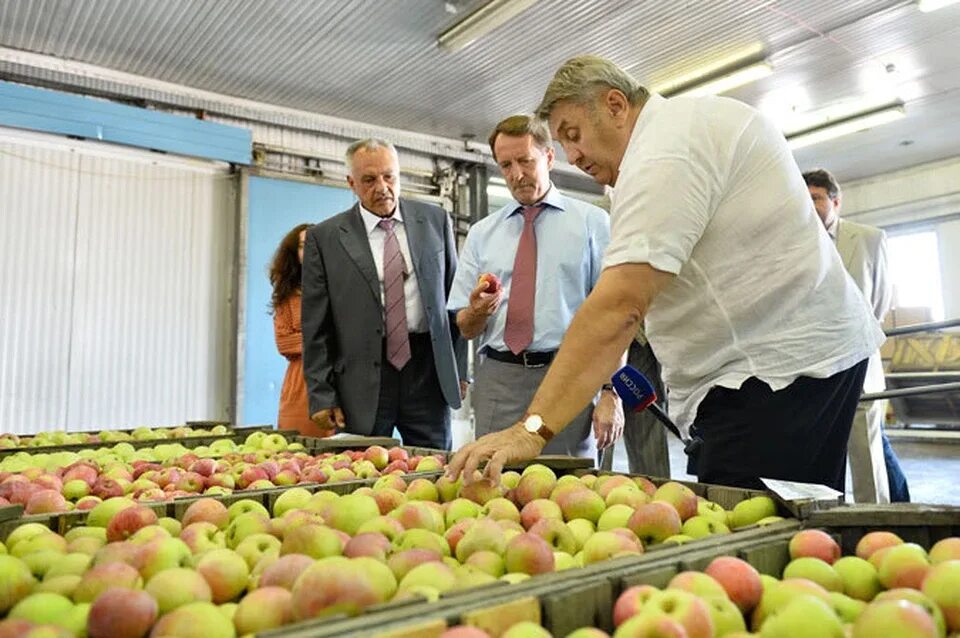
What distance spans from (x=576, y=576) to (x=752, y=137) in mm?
1045

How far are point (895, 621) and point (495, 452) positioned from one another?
0.71 meters

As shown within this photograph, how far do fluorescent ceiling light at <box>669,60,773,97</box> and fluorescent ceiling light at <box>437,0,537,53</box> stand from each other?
5.98 ft

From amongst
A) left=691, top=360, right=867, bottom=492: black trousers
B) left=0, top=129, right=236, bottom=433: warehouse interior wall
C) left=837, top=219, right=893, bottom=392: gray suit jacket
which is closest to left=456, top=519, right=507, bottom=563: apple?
left=691, top=360, right=867, bottom=492: black trousers

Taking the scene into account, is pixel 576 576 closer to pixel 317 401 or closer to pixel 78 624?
pixel 78 624

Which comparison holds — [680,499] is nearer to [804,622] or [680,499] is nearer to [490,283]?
[804,622]

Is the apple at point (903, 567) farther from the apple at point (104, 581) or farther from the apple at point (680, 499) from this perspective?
the apple at point (104, 581)

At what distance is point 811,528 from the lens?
40.6 inches

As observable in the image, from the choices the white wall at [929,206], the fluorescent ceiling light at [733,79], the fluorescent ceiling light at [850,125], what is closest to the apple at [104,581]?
the fluorescent ceiling light at [733,79]

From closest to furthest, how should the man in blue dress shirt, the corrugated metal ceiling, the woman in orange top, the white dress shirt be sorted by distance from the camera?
the man in blue dress shirt → the white dress shirt → the woman in orange top → the corrugated metal ceiling

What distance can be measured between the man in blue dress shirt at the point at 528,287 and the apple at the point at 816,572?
4.80ft

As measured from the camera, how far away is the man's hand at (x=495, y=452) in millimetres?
1234

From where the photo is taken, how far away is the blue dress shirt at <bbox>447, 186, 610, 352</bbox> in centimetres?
248

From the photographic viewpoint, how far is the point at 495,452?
1257 mm

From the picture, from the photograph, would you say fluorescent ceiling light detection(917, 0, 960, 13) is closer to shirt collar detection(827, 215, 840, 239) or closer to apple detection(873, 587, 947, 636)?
shirt collar detection(827, 215, 840, 239)
